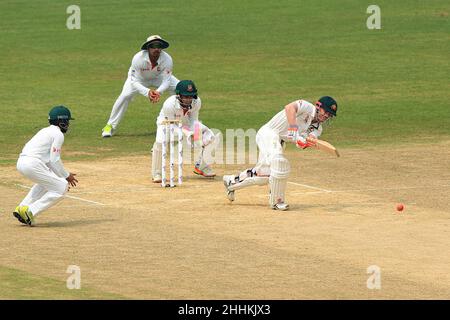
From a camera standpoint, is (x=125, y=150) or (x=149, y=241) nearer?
(x=149, y=241)

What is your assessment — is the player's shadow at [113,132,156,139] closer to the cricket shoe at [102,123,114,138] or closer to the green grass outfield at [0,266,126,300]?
the cricket shoe at [102,123,114,138]

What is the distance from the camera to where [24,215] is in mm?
18938

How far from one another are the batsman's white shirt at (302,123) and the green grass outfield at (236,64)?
19.5 ft

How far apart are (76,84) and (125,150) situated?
28.2ft

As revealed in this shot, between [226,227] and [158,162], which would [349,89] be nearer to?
[158,162]

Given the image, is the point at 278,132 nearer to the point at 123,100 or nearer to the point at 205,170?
the point at 205,170

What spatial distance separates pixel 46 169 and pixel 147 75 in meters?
9.30

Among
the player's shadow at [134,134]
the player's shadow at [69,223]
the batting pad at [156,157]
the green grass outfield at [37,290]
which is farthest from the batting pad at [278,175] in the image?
the player's shadow at [134,134]

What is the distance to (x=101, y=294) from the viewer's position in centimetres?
1508

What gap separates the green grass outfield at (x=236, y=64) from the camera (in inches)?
1170

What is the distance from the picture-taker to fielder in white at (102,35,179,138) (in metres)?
27.4

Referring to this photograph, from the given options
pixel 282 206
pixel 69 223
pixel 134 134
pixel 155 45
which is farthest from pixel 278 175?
pixel 134 134
